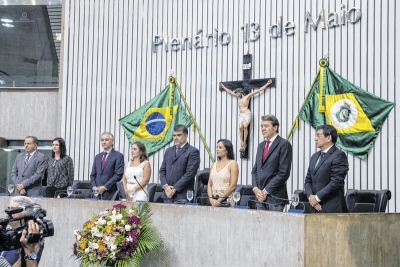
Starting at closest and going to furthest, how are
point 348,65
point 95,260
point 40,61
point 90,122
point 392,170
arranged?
point 95,260
point 392,170
point 348,65
point 90,122
point 40,61

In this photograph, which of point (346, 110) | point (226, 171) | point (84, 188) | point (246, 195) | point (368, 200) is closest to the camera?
point (368, 200)

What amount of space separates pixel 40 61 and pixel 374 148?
5600 millimetres

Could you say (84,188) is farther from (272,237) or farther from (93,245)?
(272,237)

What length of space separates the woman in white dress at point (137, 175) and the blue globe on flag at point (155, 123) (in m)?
2.67

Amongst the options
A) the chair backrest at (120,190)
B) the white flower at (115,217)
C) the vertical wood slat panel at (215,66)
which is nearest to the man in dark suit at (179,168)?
the chair backrest at (120,190)

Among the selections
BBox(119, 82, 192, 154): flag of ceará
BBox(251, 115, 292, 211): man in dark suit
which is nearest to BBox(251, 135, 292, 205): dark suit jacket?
BBox(251, 115, 292, 211): man in dark suit

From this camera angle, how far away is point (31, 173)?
294 inches

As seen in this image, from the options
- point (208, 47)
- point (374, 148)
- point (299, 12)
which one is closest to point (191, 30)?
point (208, 47)

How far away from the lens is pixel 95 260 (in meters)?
5.06

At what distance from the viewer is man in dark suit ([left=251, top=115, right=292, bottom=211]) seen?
5.61m

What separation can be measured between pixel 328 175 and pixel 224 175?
95 centimetres

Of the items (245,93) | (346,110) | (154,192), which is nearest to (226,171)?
(154,192)

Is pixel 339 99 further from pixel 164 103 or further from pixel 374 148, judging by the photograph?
pixel 164 103

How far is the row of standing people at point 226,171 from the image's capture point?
5.32 m
